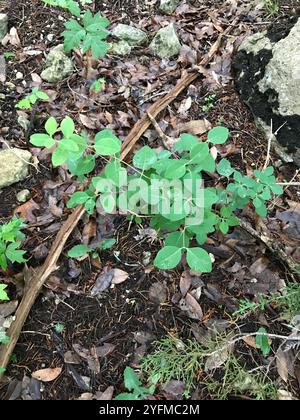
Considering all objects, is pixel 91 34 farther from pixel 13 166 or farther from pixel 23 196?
pixel 23 196

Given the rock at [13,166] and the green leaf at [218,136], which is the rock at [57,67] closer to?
the rock at [13,166]

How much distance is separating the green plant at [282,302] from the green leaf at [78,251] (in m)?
0.94

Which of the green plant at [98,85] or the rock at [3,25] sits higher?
the rock at [3,25]

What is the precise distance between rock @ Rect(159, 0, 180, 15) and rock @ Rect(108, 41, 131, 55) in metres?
0.60

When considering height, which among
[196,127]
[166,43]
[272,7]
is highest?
[272,7]

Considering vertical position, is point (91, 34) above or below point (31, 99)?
above

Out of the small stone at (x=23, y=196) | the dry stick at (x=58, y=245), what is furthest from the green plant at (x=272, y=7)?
the small stone at (x=23, y=196)

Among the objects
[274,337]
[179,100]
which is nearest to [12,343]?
[274,337]

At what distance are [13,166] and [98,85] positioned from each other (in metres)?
0.99

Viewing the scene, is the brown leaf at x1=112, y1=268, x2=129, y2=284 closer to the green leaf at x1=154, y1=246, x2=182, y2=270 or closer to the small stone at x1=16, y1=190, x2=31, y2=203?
the green leaf at x1=154, y1=246, x2=182, y2=270

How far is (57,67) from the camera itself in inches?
145

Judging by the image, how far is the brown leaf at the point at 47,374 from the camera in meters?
2.33

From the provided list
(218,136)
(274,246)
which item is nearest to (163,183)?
(218,136)
